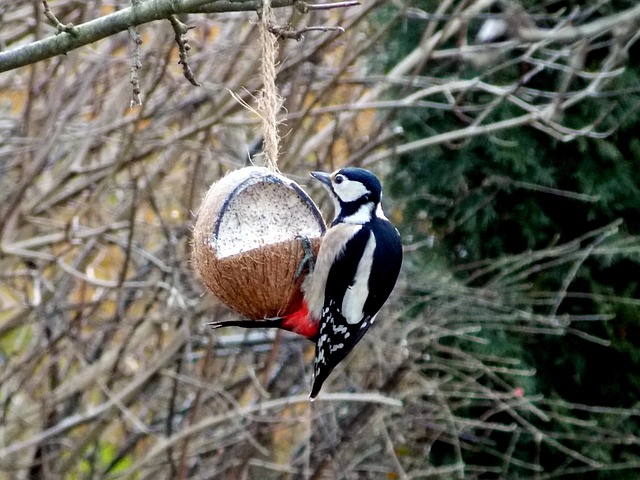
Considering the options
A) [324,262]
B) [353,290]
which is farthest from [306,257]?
[353,290]

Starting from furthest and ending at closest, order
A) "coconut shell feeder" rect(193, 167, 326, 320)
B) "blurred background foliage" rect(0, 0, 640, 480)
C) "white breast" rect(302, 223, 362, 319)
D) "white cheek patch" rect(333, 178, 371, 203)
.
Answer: "blurred background foliage" rect(0, 0, 640, 480), "white cheek patch" rect(333, 178, 371, 203), "white breast" rect(302, 223, 362, 319), "coconut shell feeder" rect(193, 167, 326, 320)

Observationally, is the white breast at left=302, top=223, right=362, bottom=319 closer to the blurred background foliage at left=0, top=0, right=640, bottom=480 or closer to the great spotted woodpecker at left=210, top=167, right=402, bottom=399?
the great spotted woodpecker at left=210, top=167, right=402, bottom=399

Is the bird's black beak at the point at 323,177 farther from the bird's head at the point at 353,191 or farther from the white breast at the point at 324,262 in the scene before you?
the white breast at the point at 324,262

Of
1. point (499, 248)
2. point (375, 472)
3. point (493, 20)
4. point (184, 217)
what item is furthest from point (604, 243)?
point (184, 217)

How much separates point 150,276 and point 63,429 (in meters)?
0.94

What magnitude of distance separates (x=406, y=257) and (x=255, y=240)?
2431 mm

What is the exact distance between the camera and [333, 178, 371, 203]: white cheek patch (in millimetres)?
2771

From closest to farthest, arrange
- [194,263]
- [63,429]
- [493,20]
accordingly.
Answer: [194,263], [63,429], [493,20]

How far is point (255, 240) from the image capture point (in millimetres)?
2635

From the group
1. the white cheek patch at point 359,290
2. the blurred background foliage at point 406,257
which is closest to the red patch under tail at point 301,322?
the white cheek patch at point 359,290

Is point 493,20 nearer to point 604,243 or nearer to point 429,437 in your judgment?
point 604,243

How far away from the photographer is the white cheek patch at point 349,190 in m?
2.77

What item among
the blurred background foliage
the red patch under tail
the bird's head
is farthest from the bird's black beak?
the blurred background foliage

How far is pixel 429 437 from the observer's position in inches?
191
